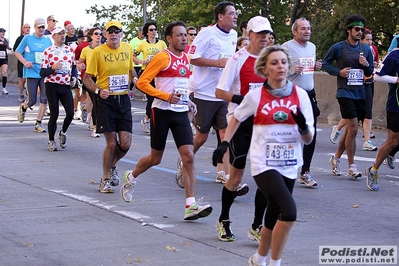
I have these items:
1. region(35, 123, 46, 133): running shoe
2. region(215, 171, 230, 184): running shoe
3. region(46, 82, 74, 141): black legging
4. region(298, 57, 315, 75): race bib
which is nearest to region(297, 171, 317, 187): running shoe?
region(215, 171, 230, 184): running shoe

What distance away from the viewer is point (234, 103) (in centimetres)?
812

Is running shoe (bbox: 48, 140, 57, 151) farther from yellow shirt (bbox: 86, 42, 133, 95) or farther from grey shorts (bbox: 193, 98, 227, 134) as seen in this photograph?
grey shorts (bbox: 193, 98, 227, 134)

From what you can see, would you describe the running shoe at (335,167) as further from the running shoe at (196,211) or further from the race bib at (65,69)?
the race bib at (65,69)

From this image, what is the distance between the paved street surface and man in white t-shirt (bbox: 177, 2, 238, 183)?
836 millimetres

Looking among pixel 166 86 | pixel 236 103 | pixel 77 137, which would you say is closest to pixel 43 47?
pixel 77 137

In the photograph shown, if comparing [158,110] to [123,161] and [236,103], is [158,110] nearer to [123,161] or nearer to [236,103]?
[236,103]

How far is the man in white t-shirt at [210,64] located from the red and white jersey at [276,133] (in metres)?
3.89

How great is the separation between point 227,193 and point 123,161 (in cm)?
568

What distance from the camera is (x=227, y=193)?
745 cm

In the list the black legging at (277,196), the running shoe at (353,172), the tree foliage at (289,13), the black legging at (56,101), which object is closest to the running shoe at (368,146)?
the running shoe at (353,172)

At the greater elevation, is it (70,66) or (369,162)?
(70,66)

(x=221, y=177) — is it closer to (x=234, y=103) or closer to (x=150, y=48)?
(x=234, y=103)

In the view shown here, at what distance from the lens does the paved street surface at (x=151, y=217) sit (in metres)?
6.99

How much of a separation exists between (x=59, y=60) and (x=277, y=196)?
891 cm
